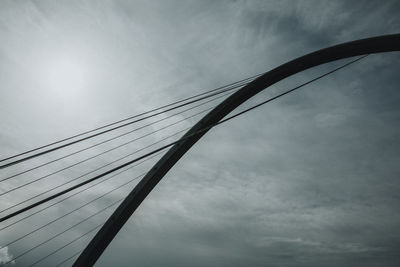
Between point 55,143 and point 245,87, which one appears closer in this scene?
point 55,143

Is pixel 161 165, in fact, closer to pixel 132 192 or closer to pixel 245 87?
pixel 132 192

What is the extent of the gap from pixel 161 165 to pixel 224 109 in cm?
246

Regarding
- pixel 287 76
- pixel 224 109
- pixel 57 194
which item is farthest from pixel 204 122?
pixel 57 194

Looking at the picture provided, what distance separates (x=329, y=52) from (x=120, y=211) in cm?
775

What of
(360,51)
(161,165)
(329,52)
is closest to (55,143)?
(161,165)

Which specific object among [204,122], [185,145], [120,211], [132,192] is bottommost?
[120,211]

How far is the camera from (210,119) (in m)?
7.23

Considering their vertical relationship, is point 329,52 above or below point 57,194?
above

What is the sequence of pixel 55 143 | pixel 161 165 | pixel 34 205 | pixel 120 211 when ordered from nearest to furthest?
pixel 34 205, pixel 55 143, pixel 120 211, pixel 161 165

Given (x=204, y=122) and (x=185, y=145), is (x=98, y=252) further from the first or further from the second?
(x=204, y=122)

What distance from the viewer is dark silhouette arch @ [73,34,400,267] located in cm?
577

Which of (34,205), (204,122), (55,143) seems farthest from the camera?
(204,122)

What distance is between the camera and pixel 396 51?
805 centimetres

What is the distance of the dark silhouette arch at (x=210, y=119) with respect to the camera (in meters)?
5.77
